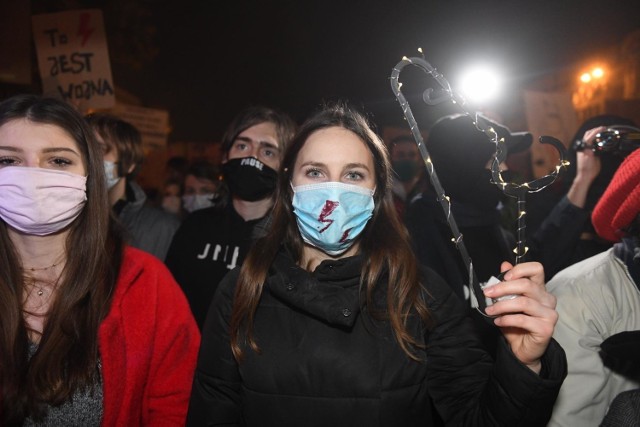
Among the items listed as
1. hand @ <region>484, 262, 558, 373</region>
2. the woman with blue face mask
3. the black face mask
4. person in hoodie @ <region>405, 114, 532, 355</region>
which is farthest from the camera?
the black face mask

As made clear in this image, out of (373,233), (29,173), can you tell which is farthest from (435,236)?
(29,173)

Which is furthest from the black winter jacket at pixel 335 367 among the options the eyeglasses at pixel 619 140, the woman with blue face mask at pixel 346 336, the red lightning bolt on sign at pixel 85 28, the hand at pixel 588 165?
the red lightning bolt on sign at pixel 85 28

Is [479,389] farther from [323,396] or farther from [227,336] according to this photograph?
[227,336]

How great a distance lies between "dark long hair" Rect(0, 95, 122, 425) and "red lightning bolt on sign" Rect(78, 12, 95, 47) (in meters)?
3.81

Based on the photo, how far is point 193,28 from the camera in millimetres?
12883

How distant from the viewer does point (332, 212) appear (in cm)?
197

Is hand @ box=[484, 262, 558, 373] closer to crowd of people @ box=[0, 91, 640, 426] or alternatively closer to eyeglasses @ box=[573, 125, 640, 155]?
crowd of people @ box=[0, 91, 640, 426]

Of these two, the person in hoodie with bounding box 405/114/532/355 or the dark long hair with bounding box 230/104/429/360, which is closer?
the dark long hair with bounding box 230/104/429/360

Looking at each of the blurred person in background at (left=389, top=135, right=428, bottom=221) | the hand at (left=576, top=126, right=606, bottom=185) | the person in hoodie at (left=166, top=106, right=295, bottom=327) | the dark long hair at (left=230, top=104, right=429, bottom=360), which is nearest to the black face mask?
the person in hoodie at (left=166, top=106, right=295, bottom=327)

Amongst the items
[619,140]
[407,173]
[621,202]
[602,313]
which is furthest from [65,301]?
[407,173]

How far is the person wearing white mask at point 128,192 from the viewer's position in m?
3.53

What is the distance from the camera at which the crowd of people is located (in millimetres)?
1770

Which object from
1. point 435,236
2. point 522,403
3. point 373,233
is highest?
point 373,233

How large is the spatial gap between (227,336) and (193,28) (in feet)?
42.1
